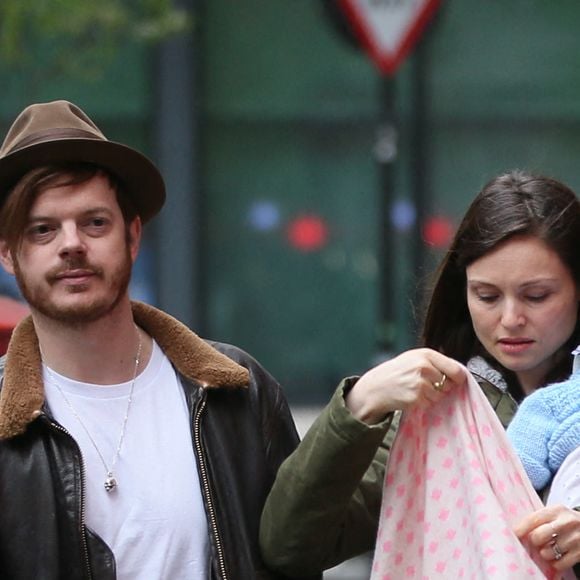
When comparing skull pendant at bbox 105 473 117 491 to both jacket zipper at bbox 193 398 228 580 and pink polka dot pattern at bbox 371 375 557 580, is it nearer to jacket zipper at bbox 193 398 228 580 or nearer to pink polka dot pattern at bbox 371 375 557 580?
jacket zipper at bbox 193 398 228 580

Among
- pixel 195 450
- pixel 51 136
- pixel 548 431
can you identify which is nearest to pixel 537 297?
pixel 548 431

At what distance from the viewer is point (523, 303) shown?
11.6ft

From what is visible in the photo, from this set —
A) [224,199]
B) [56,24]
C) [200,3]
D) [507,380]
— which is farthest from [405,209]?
[507,380]

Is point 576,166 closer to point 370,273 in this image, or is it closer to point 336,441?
point 370,273

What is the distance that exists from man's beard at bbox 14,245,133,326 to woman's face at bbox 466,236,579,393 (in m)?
0.82

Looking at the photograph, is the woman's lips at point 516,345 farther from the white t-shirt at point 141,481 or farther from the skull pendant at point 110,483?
the skull pendant at point 110,483

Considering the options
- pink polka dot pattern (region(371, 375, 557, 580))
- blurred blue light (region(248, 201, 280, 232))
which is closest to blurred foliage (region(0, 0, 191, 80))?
blurred blue light (region(248, 201, 280, 232))

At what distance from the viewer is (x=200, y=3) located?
14461 millimetres

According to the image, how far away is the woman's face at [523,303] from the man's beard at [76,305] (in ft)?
2.68

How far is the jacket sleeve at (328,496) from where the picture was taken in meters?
3.28

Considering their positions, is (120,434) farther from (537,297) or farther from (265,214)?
(265,214)

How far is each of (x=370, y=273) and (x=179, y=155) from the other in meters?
2.15

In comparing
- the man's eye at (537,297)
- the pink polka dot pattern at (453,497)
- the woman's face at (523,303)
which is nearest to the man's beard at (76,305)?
the pink polka dot pattern at (453,497)

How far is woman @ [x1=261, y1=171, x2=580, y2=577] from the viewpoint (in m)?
3.25
